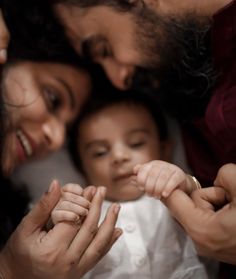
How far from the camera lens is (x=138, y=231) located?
1031mm

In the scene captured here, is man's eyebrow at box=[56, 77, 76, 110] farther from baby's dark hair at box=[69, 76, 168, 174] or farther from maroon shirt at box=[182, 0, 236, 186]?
maroon shirt at box=[182, 0, 236, 186]

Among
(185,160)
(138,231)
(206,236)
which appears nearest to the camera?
(206,236)

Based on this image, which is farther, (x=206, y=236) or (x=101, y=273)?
(x=101, y=273)

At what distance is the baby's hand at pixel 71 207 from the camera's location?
776mm

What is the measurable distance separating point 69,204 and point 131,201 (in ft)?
1.06

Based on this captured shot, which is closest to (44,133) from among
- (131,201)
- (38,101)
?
(38,101)

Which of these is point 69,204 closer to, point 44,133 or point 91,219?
point 91,219

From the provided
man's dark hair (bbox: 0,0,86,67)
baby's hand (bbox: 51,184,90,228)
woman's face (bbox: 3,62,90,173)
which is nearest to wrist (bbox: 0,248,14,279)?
baby's hand (bbox: 51,184,90,228)

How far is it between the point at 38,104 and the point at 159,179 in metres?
0.37

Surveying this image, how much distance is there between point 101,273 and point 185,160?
13.8 inches

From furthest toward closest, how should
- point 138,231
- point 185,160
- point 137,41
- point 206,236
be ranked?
point 185,160 → point 138,231 → point 137,41 → point 206,236

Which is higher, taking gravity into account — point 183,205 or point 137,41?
point 137,41

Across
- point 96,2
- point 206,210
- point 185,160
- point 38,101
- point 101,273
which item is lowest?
point 101,273

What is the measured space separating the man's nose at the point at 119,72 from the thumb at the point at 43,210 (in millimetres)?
302
